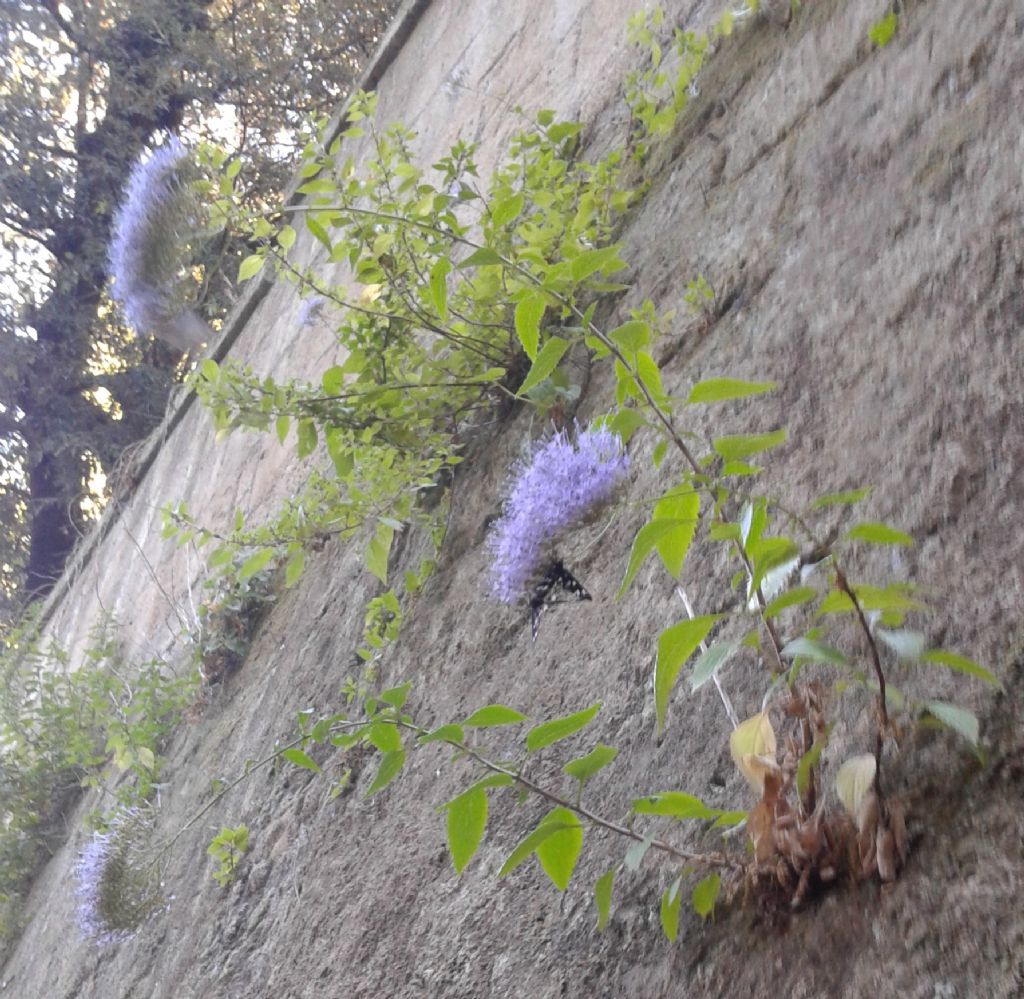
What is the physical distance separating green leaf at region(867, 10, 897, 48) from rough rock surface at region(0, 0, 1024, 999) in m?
0.02

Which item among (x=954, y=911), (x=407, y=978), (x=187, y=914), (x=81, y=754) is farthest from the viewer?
(x=81, y=754)

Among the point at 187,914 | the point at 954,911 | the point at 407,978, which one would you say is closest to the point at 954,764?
the point at 954,911

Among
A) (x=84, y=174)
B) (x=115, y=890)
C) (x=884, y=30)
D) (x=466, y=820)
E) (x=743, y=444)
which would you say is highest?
(x=84, y=174)

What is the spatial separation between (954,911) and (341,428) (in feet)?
4.69

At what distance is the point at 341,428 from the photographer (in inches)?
75.2

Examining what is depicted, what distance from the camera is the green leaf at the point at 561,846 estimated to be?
0.82 metres

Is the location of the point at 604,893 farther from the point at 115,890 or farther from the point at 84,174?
the point at 84,174

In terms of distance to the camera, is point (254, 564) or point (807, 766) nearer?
point (807, 766)

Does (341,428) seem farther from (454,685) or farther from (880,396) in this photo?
(880,396)

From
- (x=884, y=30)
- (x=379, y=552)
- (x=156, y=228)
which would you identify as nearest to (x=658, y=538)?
(x=884, y=30)

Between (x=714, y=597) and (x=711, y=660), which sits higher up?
(x=714, y=597)

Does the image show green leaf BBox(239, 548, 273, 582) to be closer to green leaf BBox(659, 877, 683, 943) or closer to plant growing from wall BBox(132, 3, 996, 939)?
plant growing from wall BBox(132, 3, 996, 939)

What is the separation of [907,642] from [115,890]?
6.58ft

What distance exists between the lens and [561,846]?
828 millimetres
